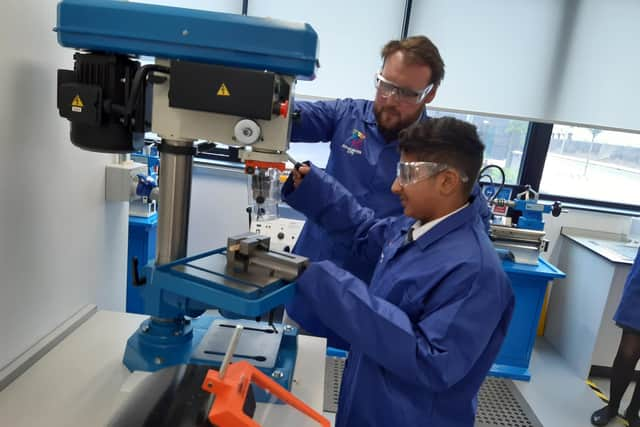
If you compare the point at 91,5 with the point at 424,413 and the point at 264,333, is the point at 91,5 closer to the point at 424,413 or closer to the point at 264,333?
the point at 264,333

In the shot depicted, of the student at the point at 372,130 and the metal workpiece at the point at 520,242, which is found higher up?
the student at the point at 372,130

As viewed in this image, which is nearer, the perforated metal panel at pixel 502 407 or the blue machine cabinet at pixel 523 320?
the perforated metal panel at pixel 502 407

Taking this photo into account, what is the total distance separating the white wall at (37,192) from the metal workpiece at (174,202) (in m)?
0.32

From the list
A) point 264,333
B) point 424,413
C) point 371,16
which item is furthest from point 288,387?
point 371,16

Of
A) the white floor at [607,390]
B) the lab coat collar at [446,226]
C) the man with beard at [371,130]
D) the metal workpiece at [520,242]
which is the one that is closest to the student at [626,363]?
the white floor at [607,390]

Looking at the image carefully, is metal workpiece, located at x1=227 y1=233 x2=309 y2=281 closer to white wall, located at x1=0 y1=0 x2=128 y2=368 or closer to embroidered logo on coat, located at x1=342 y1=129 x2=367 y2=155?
white wall, located at x1=0 y1=0 x2=128 y2=368

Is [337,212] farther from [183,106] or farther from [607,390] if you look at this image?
[607,390]

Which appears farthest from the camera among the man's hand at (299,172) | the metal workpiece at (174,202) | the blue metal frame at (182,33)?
the man's hand at (299,172)

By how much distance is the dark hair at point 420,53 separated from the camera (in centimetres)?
143

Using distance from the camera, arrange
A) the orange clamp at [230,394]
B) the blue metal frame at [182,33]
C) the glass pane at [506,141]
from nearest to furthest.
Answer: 1. the orange clamp at [230,394]
2. the blue metal frame at [182,33]
3. the glass pane at [506,141]

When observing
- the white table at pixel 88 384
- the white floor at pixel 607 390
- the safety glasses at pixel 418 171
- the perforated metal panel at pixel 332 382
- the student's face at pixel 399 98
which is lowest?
the white floor at pixel 607 390

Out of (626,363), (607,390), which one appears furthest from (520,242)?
(607,390)

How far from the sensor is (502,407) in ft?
7.75

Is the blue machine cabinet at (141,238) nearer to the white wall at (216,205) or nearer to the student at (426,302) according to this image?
the white wall at (216,205)
